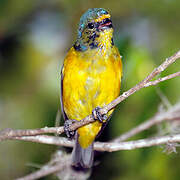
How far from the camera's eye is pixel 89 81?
12.0ft

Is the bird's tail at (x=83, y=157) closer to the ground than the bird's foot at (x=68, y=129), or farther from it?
closer to the ground

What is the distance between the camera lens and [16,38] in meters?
5.07

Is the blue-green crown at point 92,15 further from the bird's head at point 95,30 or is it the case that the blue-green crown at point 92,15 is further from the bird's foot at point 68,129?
the bird's foot at point 68,129

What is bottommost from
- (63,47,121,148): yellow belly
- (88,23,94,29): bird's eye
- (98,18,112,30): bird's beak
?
(63,47,121,148): yellow belly

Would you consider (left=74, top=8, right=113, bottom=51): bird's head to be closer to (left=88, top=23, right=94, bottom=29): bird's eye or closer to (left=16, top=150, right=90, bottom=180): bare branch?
(left=88, top=23, right=94, bottom=29): bird's eye

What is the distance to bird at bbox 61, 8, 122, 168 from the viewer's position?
12.0 feet

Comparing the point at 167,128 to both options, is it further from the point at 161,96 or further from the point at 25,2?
the point at 25,2

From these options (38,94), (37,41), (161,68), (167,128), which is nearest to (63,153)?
(38,94)

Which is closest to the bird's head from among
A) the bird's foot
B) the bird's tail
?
the bird's foot

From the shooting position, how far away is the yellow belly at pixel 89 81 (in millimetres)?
3674

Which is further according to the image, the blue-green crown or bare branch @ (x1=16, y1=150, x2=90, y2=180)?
bare branch @ (x1=16, y1=150, x2=90, y2=180)

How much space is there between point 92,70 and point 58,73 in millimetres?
1112

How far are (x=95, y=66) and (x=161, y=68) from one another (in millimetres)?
1166

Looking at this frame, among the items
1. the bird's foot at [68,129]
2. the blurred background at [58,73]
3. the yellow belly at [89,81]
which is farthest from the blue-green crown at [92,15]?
the bird's foot at [68,129]
